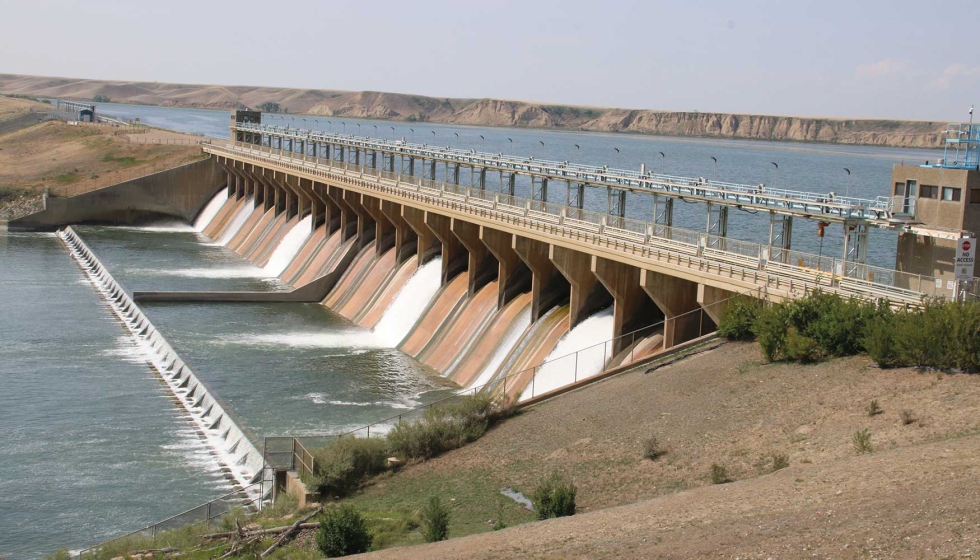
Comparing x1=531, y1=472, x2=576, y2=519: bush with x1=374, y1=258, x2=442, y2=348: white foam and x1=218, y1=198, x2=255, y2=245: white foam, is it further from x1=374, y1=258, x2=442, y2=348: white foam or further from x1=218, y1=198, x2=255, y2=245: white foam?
x1=218, y1=198, x2=255, y2=245: white foam

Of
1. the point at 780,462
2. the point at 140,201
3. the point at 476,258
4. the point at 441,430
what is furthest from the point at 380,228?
the point at 780,462

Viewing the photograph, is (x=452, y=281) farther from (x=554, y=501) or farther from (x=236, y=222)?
(x=236, y=222)

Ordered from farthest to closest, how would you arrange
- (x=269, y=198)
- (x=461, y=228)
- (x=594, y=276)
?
(x=269, y=198) < (x=461, y=228) < (x=594, y=276)

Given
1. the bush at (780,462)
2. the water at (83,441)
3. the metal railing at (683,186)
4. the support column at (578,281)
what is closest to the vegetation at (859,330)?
the metal railing at (683,186)

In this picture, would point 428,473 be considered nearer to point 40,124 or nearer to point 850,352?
point 850,352

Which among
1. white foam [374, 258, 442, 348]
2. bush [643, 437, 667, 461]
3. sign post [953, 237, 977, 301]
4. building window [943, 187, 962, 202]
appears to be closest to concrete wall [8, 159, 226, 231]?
white foam [374, 258, 442, 348]

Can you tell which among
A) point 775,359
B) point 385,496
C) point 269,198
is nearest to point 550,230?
point 775,359
